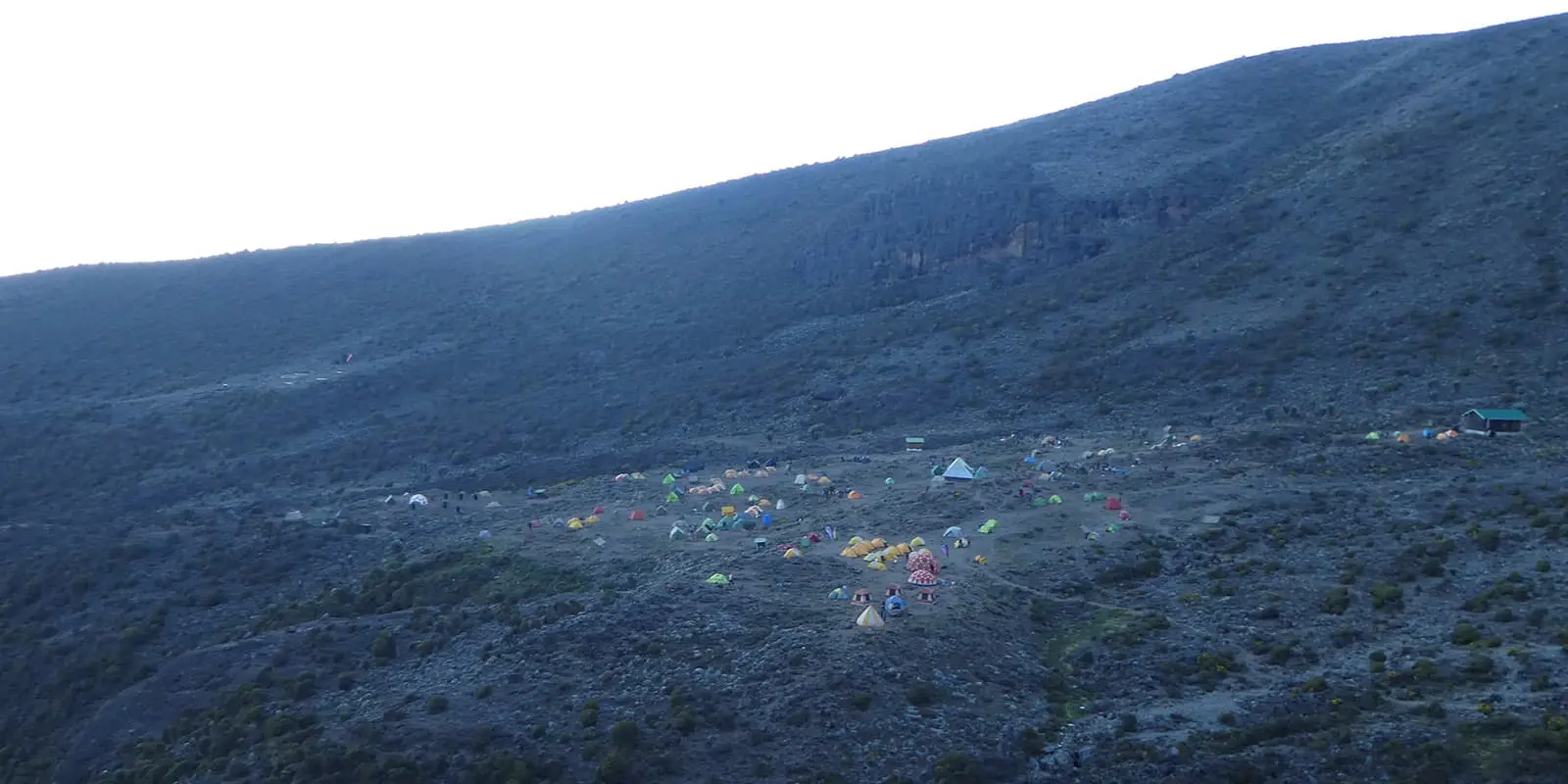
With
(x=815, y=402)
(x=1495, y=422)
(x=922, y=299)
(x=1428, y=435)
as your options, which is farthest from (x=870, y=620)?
(x=922, y=299)

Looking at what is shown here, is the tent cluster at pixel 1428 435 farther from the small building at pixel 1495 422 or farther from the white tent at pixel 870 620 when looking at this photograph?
the white tent at pixel 870 620

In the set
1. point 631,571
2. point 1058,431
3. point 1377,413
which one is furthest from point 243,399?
point 1377,413

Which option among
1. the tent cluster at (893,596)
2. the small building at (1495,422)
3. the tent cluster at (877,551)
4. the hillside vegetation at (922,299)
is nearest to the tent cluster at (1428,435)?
the small building at (1495,422)

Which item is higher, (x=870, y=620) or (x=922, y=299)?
(x=922, y=299)

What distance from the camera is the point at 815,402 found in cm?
4525

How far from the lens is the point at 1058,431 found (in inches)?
1500

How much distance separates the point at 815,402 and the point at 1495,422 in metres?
23.7

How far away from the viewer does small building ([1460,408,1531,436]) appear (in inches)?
1172

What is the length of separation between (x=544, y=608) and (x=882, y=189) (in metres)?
47.2

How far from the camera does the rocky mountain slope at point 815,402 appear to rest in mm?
18766

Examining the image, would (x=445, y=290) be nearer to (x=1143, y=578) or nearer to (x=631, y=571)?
(x=631, y=571)

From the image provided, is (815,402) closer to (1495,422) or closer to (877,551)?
(877,551)

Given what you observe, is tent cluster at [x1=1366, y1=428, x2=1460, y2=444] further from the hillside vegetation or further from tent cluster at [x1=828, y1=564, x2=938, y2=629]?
tent cluster at [x1=828, y1=564, x2=938, y2=629]

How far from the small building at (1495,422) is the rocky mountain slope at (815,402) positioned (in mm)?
1026
